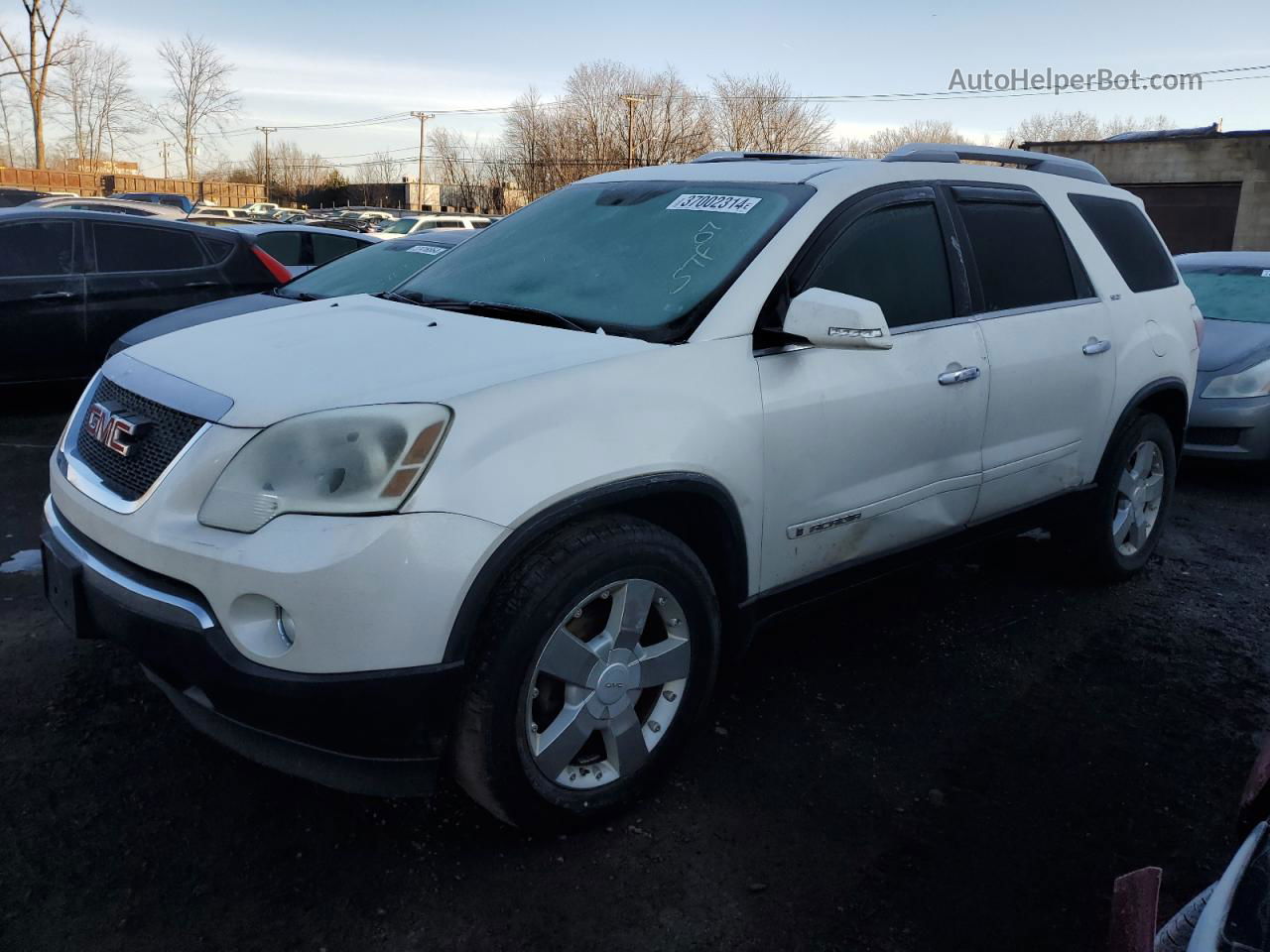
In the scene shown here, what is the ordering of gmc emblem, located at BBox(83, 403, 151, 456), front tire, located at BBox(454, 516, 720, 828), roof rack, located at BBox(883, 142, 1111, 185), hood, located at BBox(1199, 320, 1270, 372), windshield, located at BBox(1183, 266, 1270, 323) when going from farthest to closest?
windshield, located at BBox(1183, 266, 1270, 323), hood, located at BBox(1199, 320, 1270, 372), roof rack, located at BBox(883, 142, 1111, 185), gmc emblem, located at BBox(83, 403, 151, 456), front tire, located at BBox(454, 516, 720, 828)

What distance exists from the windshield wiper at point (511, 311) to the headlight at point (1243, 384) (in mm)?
5517

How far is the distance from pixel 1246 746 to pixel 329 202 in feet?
249

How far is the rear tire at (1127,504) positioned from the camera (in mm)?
4336

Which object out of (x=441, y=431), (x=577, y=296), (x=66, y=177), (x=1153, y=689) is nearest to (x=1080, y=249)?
(x=1153, y=689)

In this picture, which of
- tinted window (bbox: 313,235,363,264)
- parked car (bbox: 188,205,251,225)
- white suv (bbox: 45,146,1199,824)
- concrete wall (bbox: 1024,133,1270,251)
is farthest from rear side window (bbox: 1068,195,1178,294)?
concrete wall (bbox: 1024,133,1270,251)

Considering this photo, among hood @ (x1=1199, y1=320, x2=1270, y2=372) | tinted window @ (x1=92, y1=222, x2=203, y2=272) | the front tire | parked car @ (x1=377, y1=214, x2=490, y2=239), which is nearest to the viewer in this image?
the front tire

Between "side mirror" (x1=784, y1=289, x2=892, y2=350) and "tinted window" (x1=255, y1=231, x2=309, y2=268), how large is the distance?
30.2 feet

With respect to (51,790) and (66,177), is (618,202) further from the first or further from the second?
(66,177)

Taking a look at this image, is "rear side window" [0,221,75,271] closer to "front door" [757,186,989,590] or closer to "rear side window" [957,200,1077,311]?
"front door" [757,186,989,590]

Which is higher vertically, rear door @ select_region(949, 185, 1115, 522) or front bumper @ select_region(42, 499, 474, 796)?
rear door @ select_region(949, 185, 1115, 522)

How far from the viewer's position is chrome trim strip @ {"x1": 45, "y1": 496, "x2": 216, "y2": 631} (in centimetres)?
224

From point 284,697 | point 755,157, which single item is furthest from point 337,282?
point 284,697

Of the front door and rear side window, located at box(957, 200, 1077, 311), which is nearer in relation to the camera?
the front door

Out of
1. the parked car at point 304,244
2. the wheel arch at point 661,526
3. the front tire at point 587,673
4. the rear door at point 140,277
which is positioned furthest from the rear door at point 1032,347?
the parked car at point 304,244
